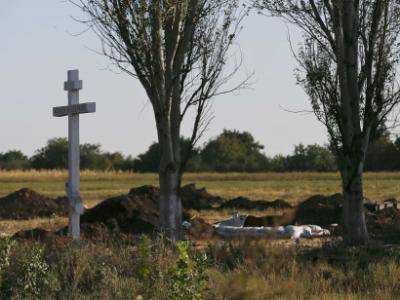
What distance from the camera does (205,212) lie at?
2788cm

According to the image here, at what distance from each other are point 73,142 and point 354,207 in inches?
185

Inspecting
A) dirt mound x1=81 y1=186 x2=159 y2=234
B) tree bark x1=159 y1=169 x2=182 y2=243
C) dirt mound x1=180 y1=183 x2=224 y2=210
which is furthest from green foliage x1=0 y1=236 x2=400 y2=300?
dirt mound x1=180 y1=183 x2=224 y2=210

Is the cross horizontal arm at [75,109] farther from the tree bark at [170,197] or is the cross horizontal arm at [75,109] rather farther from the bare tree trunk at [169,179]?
the tree bark at [170,197]

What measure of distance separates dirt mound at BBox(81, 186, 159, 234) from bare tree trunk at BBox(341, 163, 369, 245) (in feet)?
18.3

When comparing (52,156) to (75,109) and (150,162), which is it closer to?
(150,162)

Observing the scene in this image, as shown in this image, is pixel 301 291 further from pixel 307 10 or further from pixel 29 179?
pixel 29 179

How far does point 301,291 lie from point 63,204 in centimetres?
2239

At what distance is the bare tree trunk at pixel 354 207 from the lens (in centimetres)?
1579

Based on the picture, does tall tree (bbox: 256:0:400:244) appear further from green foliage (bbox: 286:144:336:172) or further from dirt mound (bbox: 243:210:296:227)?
green foliage (bbox: 286:144:336:172)

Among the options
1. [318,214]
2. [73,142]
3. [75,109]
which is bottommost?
[318,214]

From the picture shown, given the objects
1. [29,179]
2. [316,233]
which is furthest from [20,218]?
[29,179]

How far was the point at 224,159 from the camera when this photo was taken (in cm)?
9462

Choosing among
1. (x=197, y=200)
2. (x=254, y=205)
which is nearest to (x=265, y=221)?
(x=254, y=205)

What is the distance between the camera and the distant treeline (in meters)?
81.9
